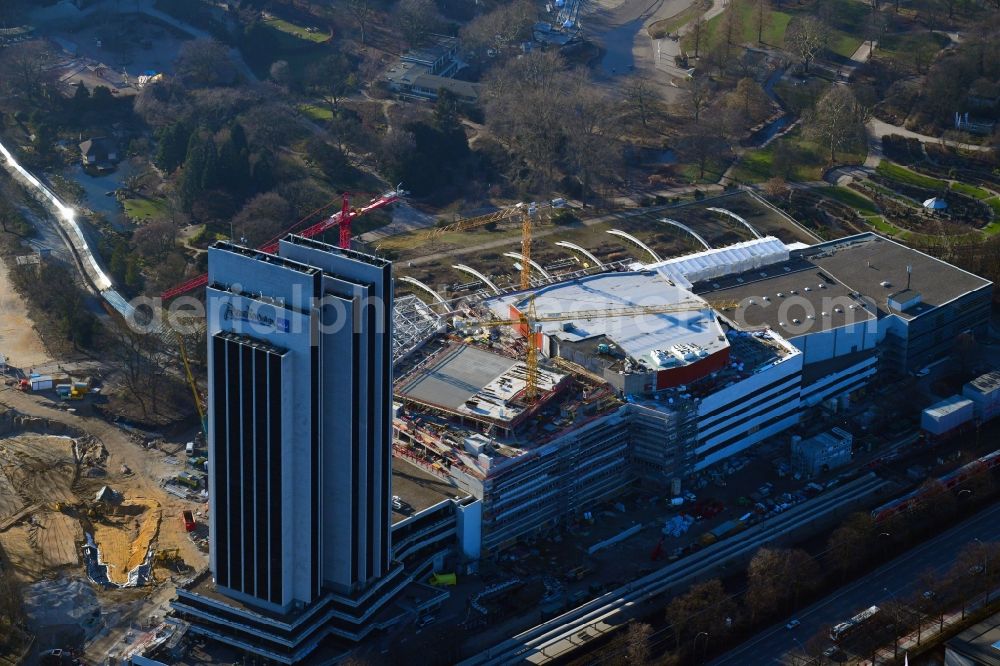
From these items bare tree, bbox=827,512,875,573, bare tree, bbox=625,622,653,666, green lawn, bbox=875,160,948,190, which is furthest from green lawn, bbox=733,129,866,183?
bare tree, bbox=625,622,653,666

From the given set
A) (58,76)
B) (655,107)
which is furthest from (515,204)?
(58,76)

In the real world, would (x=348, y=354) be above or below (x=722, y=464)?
above

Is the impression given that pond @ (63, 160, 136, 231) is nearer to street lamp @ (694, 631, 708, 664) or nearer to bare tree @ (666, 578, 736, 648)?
bare tree @ (666, 578, 736, 648)

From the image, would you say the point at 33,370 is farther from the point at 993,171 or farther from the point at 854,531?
the point at 993,171

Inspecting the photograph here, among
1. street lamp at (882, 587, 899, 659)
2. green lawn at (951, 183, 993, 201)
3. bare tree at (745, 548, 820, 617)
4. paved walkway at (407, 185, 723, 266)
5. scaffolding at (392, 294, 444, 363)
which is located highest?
scaffolding at (392, 294, 444, 363)

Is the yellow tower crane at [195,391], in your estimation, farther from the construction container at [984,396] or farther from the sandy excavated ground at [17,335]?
the construction container at [984,396]

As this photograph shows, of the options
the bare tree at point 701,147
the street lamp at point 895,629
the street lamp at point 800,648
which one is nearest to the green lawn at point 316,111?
the bare tree at point 701,147

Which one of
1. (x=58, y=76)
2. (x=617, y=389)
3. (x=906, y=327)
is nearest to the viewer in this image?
(x=617, y=389)
